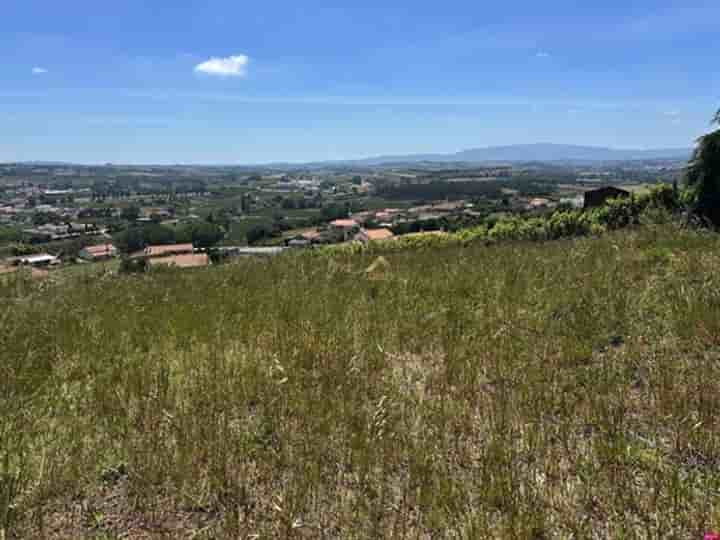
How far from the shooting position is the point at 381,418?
336 cm

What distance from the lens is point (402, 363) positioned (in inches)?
180

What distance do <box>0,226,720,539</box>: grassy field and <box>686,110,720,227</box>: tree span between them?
7.69m

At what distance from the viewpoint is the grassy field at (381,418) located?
101 inches

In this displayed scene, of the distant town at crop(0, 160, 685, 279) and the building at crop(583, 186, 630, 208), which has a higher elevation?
the building at crop(583, 186, 630, 208)

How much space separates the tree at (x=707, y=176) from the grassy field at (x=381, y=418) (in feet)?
25.2

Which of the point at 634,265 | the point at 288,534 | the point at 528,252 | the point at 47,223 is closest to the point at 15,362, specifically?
the point at 288,534

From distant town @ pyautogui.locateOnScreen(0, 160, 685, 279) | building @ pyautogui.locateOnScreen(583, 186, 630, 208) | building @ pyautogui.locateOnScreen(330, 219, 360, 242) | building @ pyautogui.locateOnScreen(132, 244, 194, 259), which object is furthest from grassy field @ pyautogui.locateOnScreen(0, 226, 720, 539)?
building @ pyautogui.locateOnScreen(330, 219, 360, 242)

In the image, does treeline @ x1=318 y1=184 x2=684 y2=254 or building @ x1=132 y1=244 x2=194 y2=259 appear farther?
building @ x1=132 y1=244 x2=194 y2=259

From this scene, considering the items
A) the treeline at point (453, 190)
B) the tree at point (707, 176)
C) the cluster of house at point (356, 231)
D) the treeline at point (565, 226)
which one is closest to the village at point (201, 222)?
the cluster of house at point (356, 231)

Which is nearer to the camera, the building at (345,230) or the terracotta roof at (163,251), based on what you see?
the terracotta roof at (163,251)

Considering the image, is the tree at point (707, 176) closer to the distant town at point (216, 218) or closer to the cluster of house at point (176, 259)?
the distant town at point (216, 218)

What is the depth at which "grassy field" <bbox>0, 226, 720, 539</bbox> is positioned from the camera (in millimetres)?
2555

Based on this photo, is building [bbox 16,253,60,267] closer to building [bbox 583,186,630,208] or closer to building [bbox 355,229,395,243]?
building [bbox 355,229,395,243]

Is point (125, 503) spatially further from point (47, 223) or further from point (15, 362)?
point (47, 223)
